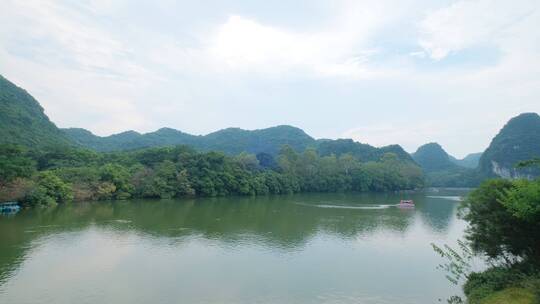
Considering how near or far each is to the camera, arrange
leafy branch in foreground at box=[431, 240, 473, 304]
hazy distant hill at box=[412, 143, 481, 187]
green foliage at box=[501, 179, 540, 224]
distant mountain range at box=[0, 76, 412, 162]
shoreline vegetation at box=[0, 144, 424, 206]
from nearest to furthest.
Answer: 1. green foliage at box=[501, 179, 540, 224]
2. leafy branch in foreground at box=[431, 240, 473, 304]
3. shoreline vegetation at box=[0, 144, 424, 206]
4. distant mountain range at box=[0, 76, 412, 162]
5. hazy distant hill at box=[412, 143, 481, 187]

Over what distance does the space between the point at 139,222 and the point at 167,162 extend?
2112cm

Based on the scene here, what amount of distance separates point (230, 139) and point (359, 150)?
41.3 meters

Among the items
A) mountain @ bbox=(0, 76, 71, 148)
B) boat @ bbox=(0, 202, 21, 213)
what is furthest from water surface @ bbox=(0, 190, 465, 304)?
mountain @ bbox=(0, 76, 71, 148)

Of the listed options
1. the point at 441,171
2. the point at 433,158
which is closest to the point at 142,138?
the point at 441,171

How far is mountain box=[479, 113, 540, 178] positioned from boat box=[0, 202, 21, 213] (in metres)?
87.8

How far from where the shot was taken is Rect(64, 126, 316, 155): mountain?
109375 mm

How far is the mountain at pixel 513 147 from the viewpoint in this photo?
85125mm

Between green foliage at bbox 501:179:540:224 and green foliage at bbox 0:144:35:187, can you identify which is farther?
green foliage at bbox 0:144:35:187

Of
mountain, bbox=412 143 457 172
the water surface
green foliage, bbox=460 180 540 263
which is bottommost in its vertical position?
the water surface

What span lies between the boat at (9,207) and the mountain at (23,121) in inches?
666

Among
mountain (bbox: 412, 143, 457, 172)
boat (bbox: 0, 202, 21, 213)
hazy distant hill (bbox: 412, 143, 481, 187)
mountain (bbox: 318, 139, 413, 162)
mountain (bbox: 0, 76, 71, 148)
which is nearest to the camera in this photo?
boat (bbox: 0, 202, 21, 213)

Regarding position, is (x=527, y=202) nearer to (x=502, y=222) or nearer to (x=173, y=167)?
(x=502, y=222)

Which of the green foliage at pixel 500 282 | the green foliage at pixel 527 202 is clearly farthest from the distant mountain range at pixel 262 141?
the green foliage at pixel 527 202

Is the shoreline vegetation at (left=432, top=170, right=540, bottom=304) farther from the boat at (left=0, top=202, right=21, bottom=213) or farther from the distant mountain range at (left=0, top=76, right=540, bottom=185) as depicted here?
the boat at (left=0, top=202, right=21, bottom=213)
